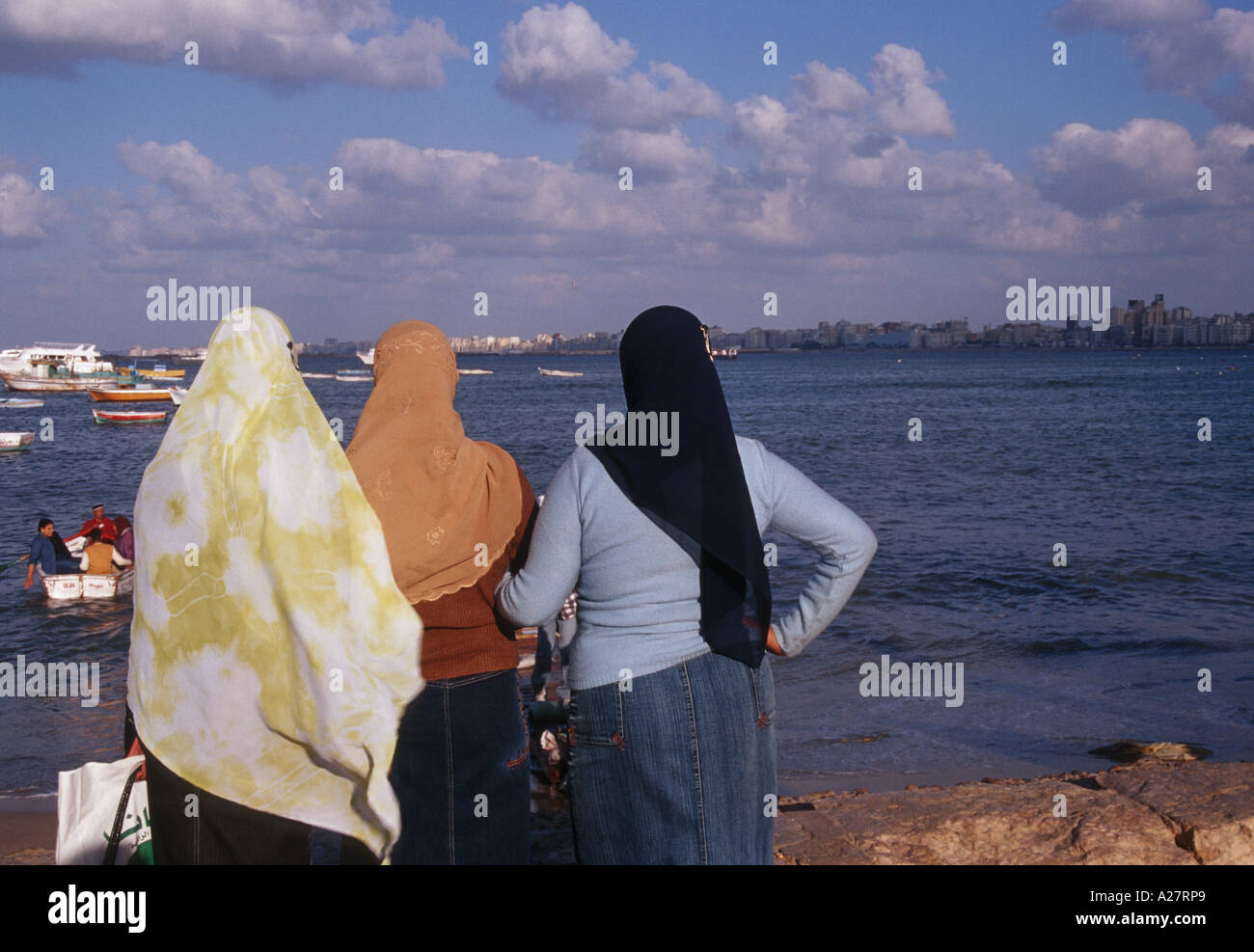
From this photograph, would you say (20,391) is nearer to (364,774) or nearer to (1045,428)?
(1045,428)

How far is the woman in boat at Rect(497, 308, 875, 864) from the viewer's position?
2121 millimetres

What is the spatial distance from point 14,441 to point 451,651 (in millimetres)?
35835

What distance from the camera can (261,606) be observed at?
230cm

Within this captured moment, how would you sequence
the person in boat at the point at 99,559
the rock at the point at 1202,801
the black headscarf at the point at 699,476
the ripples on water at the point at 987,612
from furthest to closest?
the person in boat at the point at 99,559 → the ripples on water at the point at 987,612 → the rock at the point at 1202,801 → the black headscarf at the point at 699,476

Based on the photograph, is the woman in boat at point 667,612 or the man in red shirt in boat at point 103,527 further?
the man in red shirt in boat at point 103,527

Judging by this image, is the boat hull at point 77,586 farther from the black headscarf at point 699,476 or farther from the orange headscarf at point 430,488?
the black headscarf at point 699,476

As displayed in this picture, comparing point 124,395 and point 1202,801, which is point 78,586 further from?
point 124,395

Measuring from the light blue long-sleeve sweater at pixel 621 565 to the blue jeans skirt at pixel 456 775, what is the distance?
0.32 m

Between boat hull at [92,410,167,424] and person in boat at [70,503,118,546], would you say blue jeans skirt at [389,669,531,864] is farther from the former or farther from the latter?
boat hull at [92,410,167,424]

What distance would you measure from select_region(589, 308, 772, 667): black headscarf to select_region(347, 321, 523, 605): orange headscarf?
1.43ft

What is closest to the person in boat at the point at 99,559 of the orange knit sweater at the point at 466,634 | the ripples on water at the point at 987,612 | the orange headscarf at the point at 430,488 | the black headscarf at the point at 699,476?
the ripples on water at the point at 987,612

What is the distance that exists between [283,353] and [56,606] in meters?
11.4

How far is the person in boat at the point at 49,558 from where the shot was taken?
12.4m
